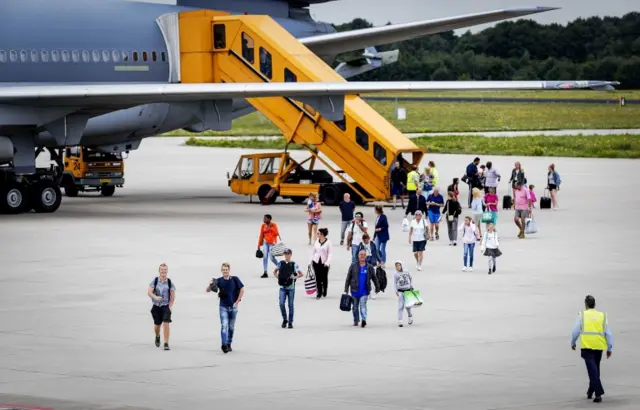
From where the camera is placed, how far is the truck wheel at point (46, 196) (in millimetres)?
42719

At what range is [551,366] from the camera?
63.8 ft

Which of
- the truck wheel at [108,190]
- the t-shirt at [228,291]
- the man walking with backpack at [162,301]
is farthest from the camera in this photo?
the truck wheel at [108,190]

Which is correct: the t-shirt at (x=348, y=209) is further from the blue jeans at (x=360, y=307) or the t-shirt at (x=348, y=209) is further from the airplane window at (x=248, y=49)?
the airplane window at (x=248, y=49)

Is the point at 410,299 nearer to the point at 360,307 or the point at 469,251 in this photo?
the point at 360,307

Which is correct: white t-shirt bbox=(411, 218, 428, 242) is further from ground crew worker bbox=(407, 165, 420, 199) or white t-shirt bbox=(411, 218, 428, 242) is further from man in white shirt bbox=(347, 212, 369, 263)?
ground crew worker bbox=(407, 165, 420, 199)

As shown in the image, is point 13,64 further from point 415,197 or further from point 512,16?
point 512,16

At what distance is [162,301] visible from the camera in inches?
824

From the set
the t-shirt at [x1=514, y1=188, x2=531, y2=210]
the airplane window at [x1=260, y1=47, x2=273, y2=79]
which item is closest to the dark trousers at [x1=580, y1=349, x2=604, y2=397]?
the t-shirt at [x1=514, y1=188, x2=531, y2=210]

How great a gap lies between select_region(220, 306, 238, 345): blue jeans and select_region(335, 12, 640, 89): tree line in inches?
3789

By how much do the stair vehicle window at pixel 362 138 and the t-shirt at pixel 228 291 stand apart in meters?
24.1

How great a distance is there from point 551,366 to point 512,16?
31443 mm

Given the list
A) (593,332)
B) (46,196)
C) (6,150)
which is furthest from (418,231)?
(46,196)

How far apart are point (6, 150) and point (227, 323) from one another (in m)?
22.5

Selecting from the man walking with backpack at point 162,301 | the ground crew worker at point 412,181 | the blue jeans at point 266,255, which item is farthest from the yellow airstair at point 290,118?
the man walking with backpack at point 162,301
